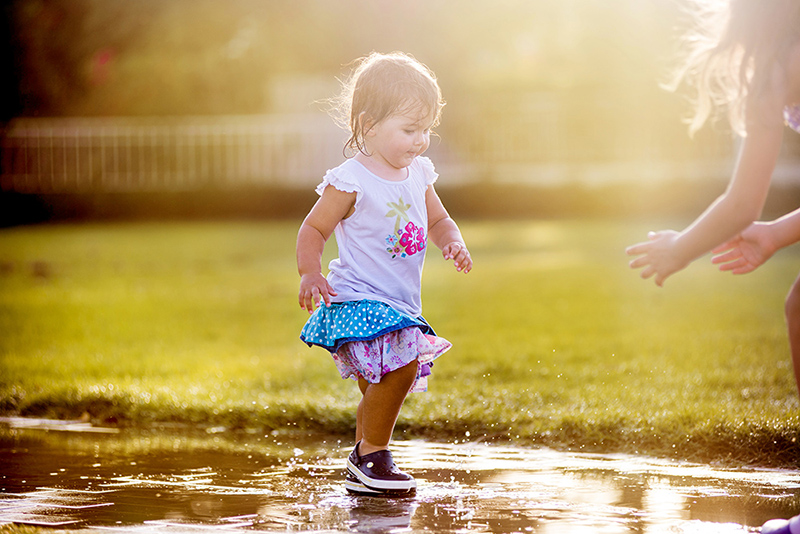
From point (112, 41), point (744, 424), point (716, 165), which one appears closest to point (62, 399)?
point (744, 424)

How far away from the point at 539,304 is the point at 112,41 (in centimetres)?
1130

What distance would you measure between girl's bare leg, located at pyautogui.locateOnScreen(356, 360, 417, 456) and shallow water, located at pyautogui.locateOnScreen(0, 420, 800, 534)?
188mm

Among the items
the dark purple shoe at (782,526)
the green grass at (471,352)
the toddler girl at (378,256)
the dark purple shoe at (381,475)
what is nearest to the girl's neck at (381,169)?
the toddler girl at (378,256)

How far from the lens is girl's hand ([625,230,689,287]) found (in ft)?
9.37

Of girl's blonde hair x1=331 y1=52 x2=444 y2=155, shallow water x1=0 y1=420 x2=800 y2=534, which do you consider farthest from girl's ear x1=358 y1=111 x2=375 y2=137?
shallow water x1=0 y1=420 x2=800 y2=534

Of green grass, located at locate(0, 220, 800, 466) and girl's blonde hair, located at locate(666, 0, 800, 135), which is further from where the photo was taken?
green grass, located at locate(0, 220, 800, 466)

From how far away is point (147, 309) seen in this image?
8312 mm

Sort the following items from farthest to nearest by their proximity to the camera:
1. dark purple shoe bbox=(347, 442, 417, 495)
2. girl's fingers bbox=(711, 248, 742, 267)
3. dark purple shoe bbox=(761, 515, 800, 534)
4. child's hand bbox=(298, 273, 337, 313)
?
dark purple shoe bbox=(347, 442, 417, 495) → child's hand bbox=(298, 273, 337, 313) → girl's fingers bbox=(711, 248, 742, 267) → dark purple shoe bbox=(761, 515, 800, 534)

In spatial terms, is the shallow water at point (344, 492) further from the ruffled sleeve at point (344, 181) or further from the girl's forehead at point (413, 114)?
the girl's forehead at point (413, 114)

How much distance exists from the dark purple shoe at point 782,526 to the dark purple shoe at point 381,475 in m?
1.12

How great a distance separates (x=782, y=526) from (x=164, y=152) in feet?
58.9

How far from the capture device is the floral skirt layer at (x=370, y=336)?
344 centimetres

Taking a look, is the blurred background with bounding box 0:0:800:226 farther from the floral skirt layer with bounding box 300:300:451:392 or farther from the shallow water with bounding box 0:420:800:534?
the floral skirt layer with bounding box 300:300:451:392

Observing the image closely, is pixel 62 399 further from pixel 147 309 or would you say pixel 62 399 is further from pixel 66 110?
pixel 66 110
